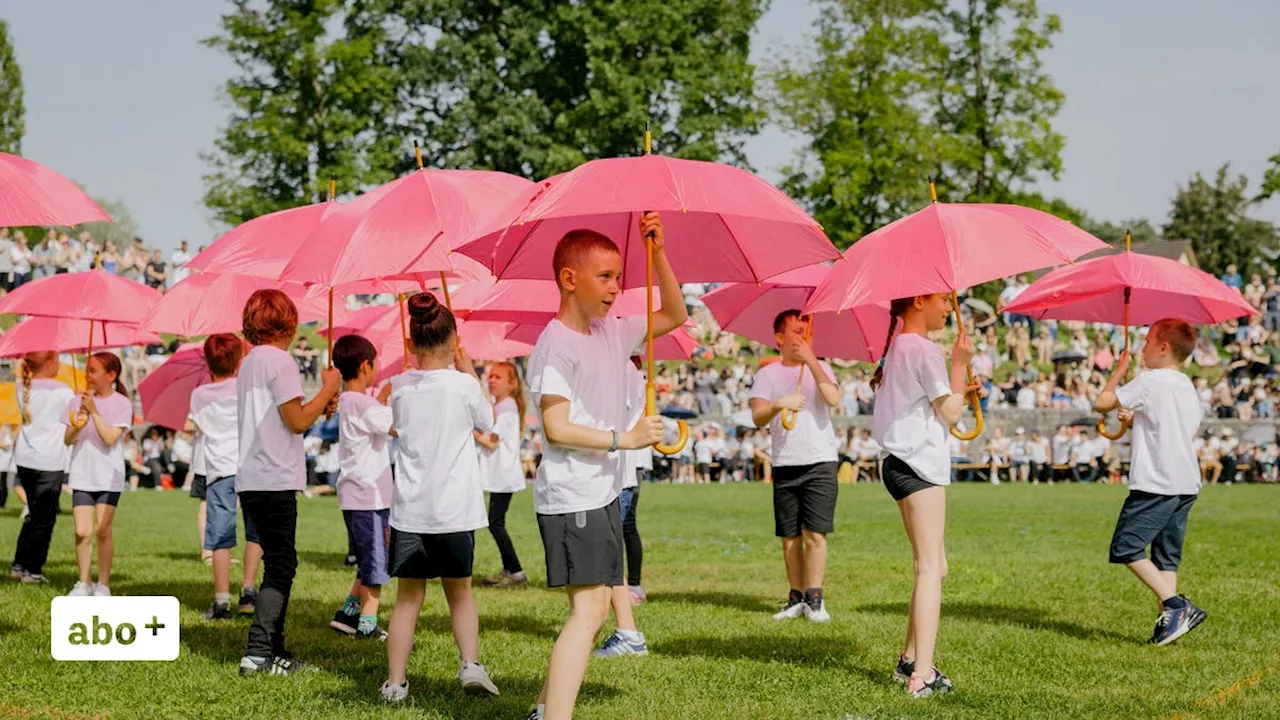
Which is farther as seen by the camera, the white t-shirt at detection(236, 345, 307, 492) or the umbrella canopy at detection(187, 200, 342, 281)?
the umbrella canopy at detection(187, 200, 342, 281)

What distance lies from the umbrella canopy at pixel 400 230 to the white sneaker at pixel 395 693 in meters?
1.99

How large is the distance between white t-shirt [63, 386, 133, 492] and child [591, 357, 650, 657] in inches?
→ 152

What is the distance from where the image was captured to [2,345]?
37.8 feet

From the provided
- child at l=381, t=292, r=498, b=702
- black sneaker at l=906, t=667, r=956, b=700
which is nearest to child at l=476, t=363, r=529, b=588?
child at l=381, t=292, r=498, b=702

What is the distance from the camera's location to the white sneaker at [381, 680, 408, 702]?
6.81 meters

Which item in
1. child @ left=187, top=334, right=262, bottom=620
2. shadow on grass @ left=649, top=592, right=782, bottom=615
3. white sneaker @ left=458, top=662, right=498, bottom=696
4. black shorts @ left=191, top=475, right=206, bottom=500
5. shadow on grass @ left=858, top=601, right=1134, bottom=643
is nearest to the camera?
white sneaker @ left=458, top=662, right=498, bottom=696

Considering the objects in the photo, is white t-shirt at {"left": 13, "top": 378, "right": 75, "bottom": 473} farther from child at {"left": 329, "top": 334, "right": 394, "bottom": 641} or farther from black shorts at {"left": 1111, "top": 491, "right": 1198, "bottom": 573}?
black shorts at {"left": 1111, "top": 491, "right": 1198, "bottom": 573}

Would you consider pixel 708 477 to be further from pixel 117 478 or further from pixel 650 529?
pixel 117 478

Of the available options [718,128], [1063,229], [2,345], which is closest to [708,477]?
[718,128]

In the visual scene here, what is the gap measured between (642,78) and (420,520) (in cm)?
3775

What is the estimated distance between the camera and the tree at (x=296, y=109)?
1705 inches

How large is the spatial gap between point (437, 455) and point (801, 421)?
3.77m

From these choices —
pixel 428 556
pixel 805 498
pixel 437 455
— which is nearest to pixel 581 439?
pixel 437 455

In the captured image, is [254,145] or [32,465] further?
[254,145]
